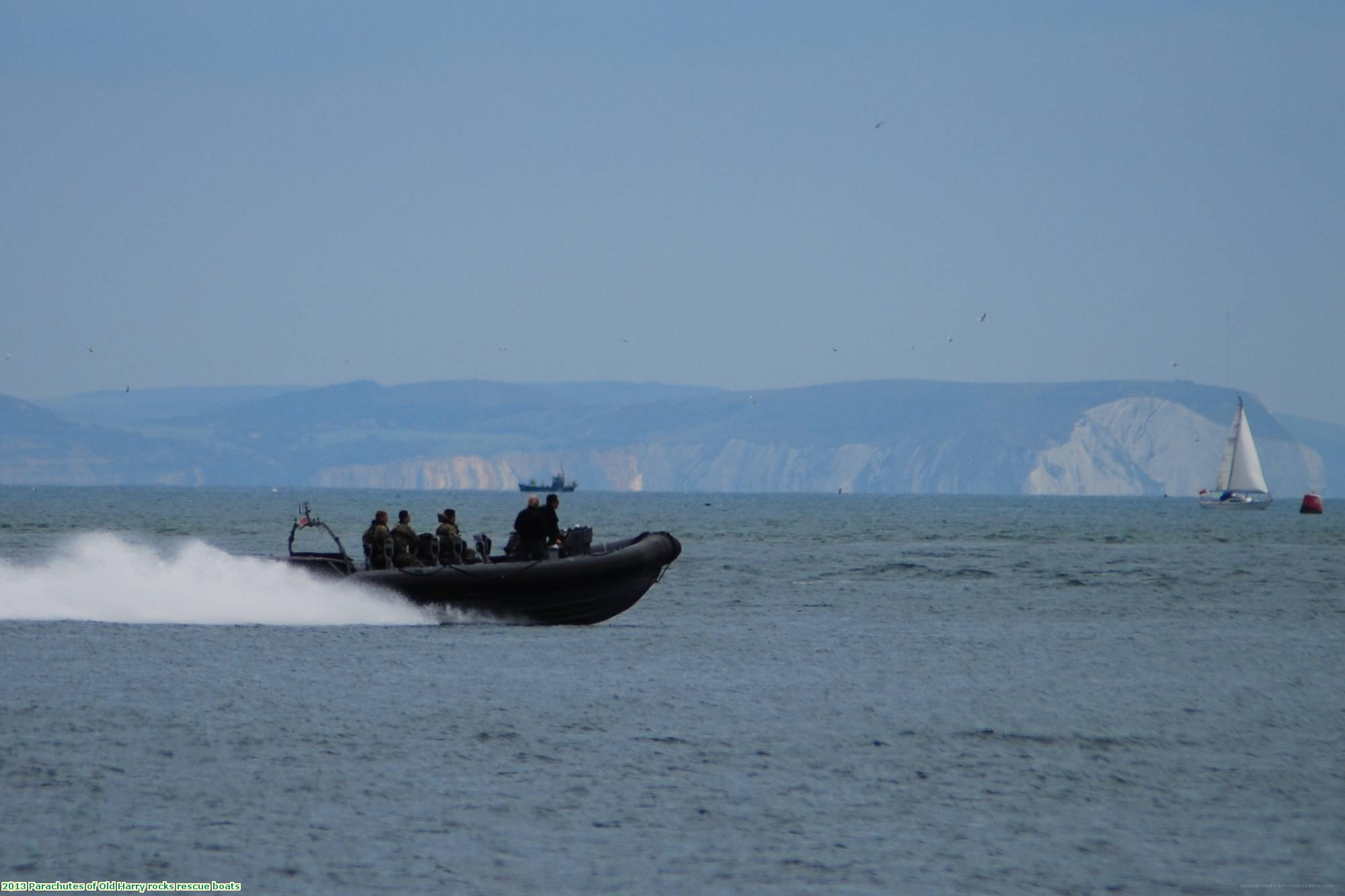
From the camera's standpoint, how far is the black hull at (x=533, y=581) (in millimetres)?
27578

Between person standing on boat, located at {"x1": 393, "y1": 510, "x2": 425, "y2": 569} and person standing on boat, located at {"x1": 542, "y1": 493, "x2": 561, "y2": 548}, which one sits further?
person standing on boat, located at {"x1": 393, "y1": 510, "x2": 425, "y2": 569}

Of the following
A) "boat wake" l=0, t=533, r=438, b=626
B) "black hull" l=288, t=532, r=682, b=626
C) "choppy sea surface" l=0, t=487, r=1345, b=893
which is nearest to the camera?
"choppy sea surface" l=0, t=487, r=1345, b=893

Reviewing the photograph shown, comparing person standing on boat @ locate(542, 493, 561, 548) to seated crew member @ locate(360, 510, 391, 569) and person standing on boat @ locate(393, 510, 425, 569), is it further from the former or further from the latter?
seated crew member @ locate(360, 510, 391, 569)

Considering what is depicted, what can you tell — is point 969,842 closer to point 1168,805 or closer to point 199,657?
point 1168,805

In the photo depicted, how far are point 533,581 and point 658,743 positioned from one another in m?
9.66

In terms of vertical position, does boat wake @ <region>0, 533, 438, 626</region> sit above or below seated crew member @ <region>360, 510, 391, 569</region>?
below

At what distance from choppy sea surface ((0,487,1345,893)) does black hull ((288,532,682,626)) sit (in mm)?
441

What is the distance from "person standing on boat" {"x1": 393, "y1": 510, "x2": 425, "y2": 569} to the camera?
27625mm

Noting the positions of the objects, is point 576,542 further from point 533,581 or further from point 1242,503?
point 1242,503

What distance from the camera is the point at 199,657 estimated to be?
2583 cm

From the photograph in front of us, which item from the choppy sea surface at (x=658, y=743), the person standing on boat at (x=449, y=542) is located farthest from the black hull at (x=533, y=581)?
the choppy sea surface at (x=658, y=743)

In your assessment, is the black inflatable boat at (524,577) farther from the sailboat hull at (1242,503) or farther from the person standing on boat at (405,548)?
the sailboat hull at (1242,503)

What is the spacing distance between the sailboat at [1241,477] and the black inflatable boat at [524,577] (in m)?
133

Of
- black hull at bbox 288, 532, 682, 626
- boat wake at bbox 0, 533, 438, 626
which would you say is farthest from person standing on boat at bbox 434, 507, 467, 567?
boat wake at bbox 0, 533, 438, 626
